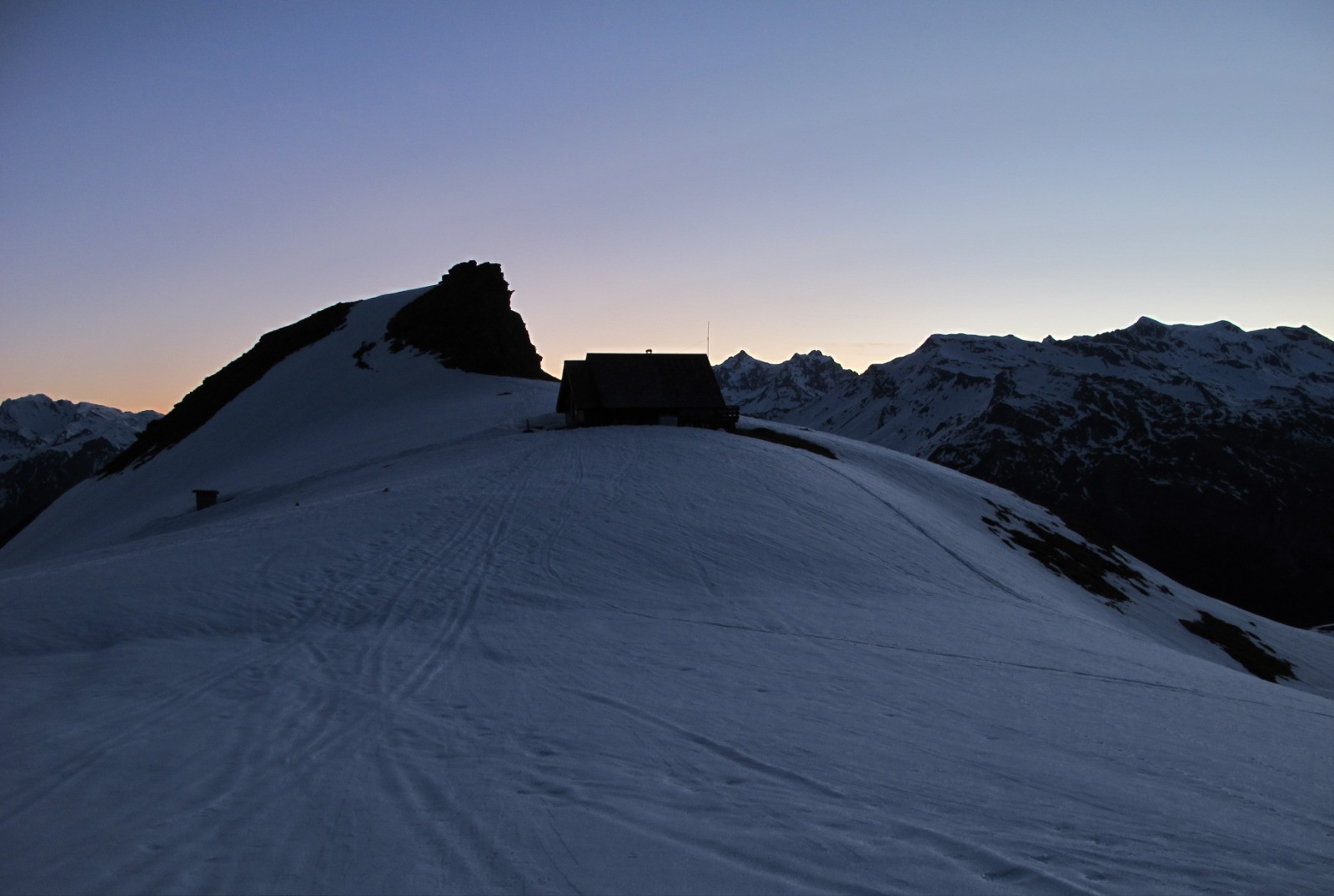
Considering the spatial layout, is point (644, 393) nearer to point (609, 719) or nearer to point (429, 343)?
point (429, 343)

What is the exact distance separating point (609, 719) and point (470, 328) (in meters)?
69.7

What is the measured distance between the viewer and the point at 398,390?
66.0m

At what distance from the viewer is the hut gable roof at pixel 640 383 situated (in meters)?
47.0

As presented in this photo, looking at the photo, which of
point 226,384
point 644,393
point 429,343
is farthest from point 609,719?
point 226,384

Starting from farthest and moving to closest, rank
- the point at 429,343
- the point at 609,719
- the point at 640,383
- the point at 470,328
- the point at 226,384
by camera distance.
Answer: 1. the point at 226,384
2. the point at 470,328
3. the point at 429,343
4. the point at 640,383
5. the point at 609,719

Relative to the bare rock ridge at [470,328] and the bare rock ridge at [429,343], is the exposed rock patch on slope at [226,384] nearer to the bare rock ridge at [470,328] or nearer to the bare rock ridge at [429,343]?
the bare rock ridge at [429,343]

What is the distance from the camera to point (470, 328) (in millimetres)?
76500

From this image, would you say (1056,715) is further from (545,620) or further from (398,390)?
(398,390)

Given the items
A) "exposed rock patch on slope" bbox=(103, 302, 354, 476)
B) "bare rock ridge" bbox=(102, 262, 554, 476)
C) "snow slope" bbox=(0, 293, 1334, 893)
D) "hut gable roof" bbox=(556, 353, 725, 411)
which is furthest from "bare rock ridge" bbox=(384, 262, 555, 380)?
"snow slope" bbox=(0, 293, 1334, 893)

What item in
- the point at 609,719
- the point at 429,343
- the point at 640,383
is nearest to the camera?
the point at 609,719

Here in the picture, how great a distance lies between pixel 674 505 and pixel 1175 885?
833 inches

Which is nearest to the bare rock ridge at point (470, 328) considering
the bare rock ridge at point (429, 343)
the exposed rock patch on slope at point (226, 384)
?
the bare rock ridge at point (429, 343)

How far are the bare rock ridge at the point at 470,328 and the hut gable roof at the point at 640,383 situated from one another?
75.5 feet

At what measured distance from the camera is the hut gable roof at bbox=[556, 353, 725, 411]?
47031 millimetres
